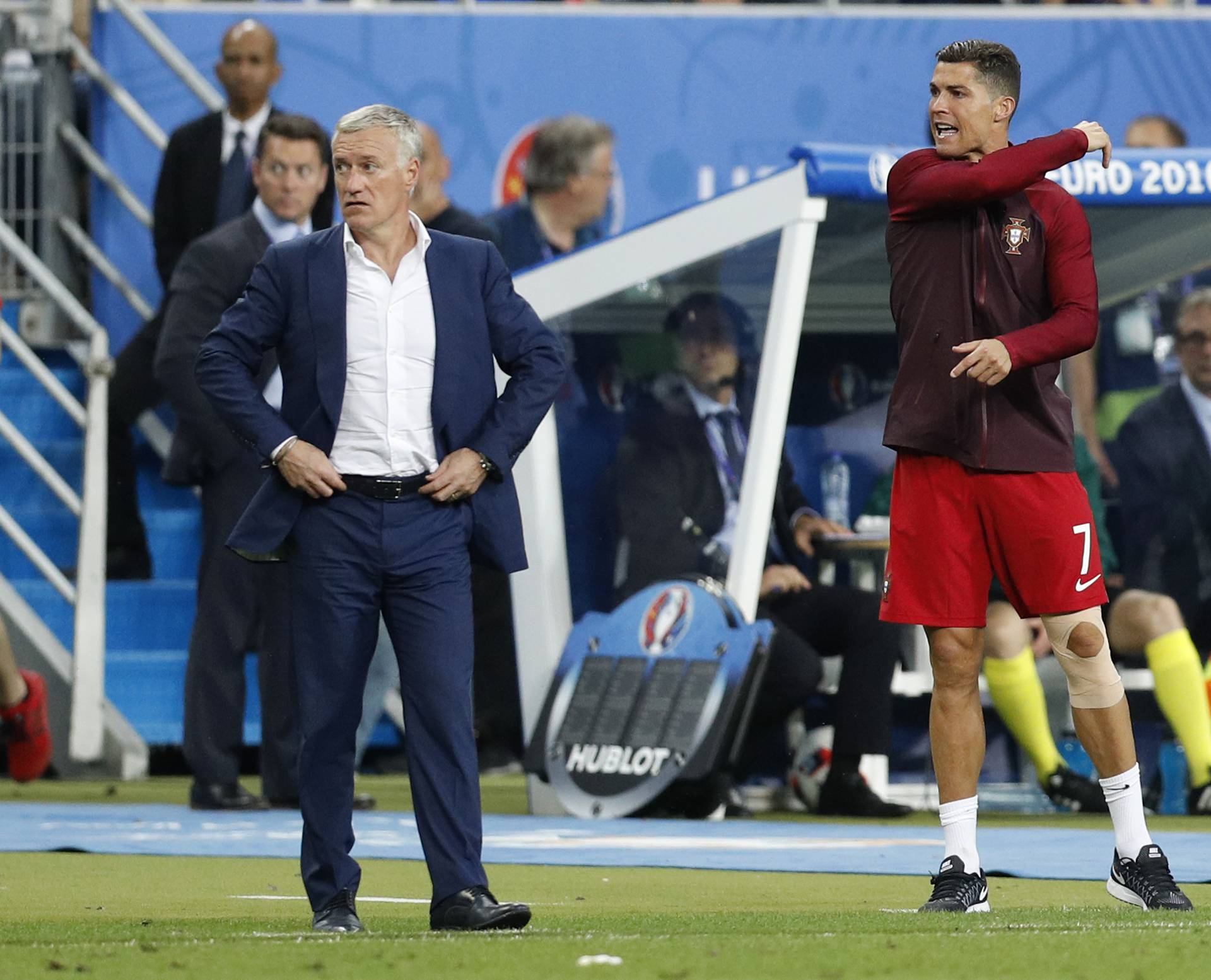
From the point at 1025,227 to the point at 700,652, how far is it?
3.87 metres

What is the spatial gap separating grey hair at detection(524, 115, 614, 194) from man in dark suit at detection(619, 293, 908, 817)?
1.68 meters

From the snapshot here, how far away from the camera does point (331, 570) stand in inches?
208

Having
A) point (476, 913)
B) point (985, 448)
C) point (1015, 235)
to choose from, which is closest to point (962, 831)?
point (985, 448)

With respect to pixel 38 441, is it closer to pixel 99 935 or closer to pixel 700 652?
pixel 700 652

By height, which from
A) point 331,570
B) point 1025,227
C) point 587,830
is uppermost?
point 1025,227

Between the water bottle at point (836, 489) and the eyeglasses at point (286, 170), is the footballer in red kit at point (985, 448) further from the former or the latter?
the water bottle at point (836, 489)

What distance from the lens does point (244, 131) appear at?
36.6 ft

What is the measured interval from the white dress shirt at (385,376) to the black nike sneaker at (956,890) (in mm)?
1480

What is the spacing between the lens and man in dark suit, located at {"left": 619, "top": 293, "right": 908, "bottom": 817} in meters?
9.26

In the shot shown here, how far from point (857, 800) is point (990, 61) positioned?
4.33m

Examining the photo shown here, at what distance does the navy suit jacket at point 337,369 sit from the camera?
5320 mm

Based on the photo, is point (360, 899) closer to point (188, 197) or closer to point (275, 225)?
point (275, 225)

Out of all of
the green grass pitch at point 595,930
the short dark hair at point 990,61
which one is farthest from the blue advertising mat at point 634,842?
the short dark hair at point 990,61

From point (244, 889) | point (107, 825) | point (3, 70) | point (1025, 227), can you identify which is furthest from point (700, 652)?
point (3, 70)
